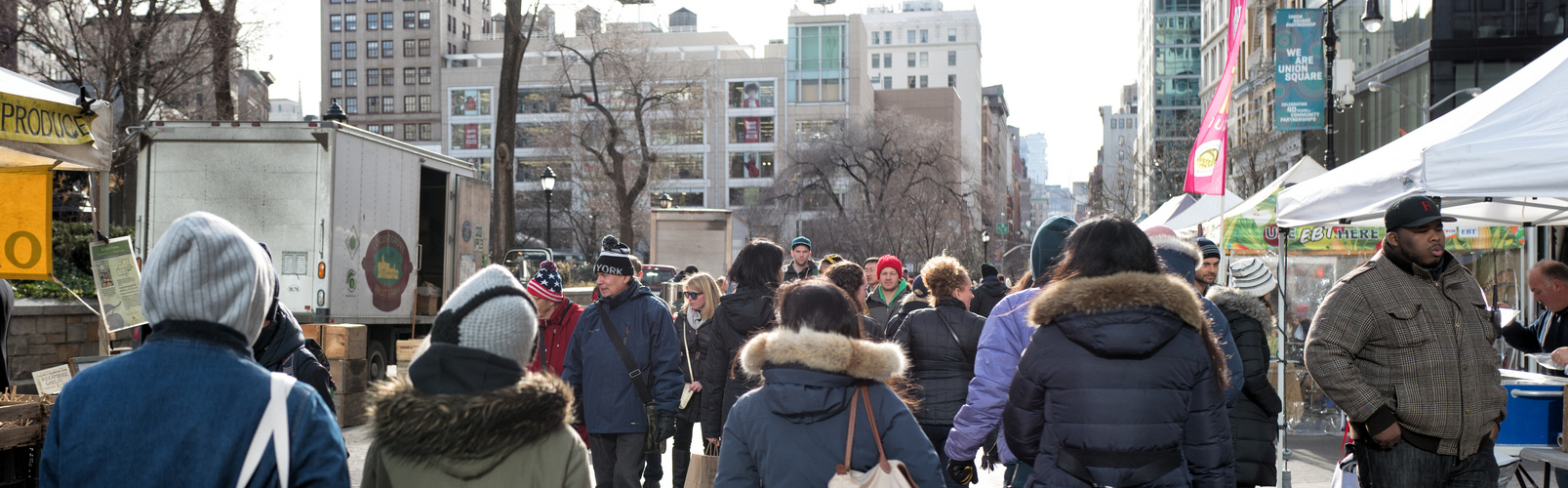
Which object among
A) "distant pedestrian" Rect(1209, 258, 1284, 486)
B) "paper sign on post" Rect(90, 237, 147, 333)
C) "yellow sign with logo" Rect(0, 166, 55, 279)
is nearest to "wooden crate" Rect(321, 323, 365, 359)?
"paper sign on post" Rect(90, 237, 147, 333)

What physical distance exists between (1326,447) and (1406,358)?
639 centimetres

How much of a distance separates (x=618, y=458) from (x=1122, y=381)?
3811 mm

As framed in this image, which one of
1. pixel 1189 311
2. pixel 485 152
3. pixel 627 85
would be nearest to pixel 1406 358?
pixel 1189 311

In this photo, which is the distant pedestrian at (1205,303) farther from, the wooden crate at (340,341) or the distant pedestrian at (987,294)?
the wooden crate at (340,341)

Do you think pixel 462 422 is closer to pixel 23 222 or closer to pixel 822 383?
pixel 822 383

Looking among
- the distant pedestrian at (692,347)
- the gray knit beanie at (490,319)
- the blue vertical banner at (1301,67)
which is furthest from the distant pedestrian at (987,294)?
the blue vertical banner at (1301,67)

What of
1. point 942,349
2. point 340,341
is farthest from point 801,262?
point 340,341

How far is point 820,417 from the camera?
11.1 ft

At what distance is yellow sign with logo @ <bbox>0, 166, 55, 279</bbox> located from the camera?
673 centimetres

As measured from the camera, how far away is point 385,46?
118 meters

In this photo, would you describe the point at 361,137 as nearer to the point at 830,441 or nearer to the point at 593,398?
the point at 593,398

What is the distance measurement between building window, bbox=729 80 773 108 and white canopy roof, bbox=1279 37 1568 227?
88.1 m

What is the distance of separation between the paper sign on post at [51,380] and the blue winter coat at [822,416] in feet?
16.7

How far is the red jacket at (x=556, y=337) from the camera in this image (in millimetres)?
6988
